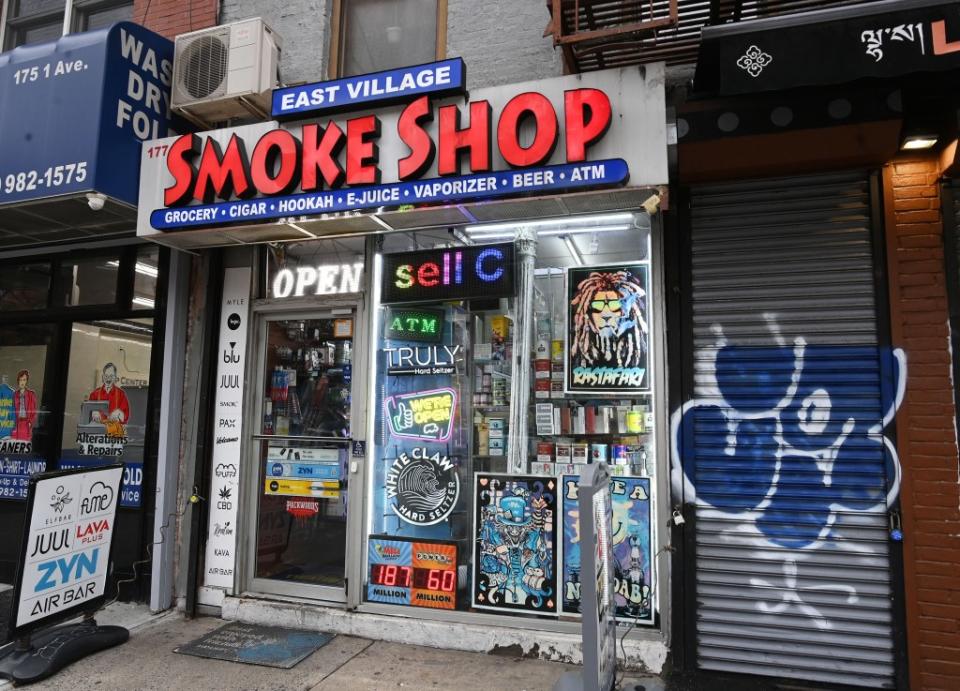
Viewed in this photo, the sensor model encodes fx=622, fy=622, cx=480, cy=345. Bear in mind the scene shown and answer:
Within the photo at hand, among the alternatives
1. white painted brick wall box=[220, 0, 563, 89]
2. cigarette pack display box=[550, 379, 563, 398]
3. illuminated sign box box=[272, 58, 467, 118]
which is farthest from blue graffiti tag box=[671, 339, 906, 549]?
white painted brick wall box=[220, 0, 563, 89]

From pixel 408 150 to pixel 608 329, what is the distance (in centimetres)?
204

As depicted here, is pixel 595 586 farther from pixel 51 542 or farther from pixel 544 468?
pixel 51 542

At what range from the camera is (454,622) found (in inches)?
192

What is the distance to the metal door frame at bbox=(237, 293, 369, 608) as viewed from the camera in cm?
528

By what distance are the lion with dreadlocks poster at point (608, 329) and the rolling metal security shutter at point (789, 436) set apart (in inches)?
15.9

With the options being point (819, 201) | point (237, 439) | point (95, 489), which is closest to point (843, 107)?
point (819, 201)

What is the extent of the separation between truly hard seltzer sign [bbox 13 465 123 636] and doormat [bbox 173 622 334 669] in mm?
902

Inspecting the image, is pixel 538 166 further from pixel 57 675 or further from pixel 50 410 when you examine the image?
pixel 50 410

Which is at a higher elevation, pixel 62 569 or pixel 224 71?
pixel 224 71

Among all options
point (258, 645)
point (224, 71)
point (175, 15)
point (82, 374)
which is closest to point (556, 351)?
point (258, 645)

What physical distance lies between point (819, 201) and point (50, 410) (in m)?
7.46

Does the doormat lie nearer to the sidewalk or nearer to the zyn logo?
the sidewalk

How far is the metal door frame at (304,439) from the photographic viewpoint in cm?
528

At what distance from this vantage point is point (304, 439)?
18.5ft
